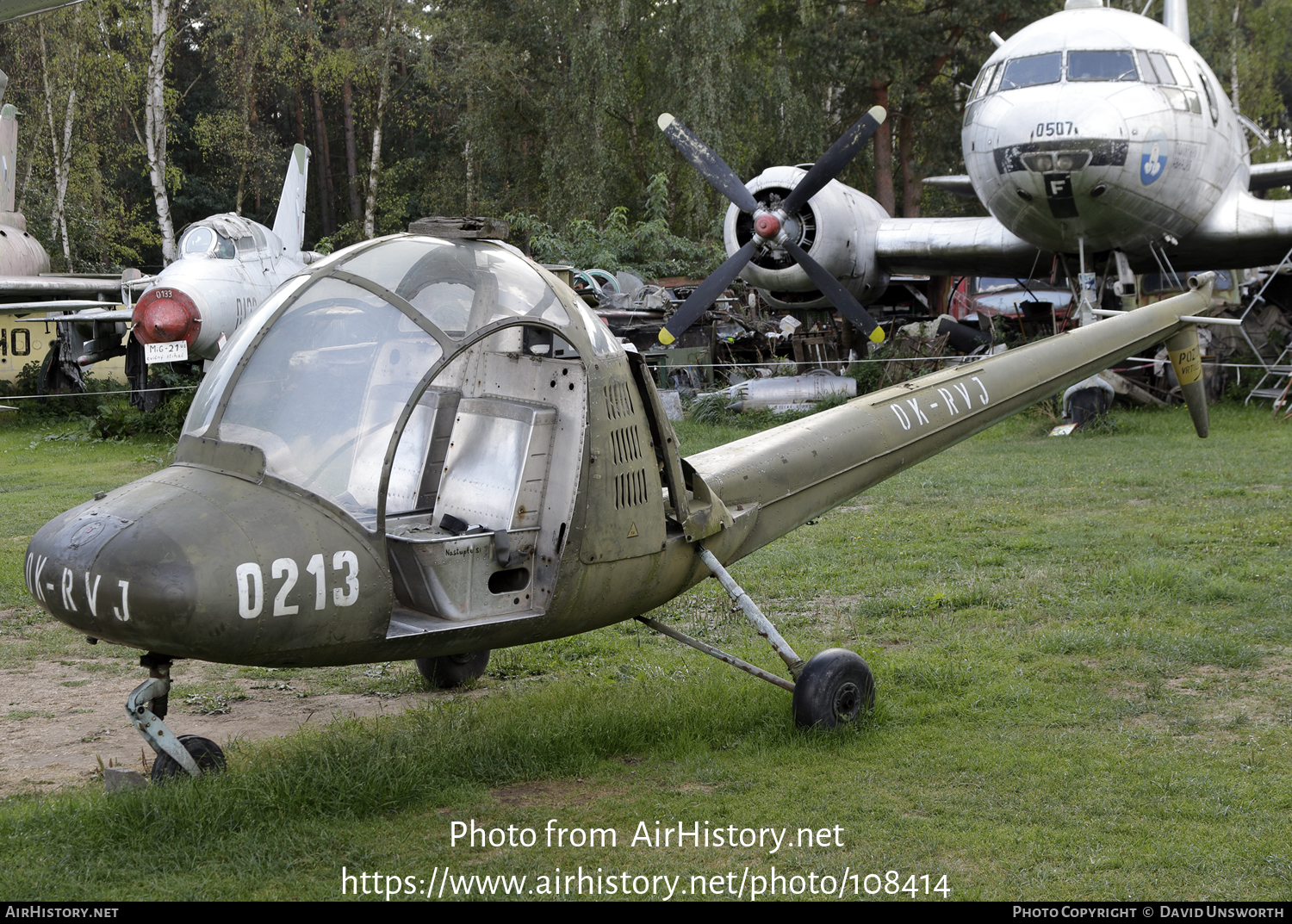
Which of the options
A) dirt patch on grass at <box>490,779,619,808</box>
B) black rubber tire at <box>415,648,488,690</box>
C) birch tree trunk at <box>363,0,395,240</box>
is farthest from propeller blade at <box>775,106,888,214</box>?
birch tree trunk at <box>363,0,395,240</box>

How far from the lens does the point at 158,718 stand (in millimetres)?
4133

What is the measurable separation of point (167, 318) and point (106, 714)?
1152 cm

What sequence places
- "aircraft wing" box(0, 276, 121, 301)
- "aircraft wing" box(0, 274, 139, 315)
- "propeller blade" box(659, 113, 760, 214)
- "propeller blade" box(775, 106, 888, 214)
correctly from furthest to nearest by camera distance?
"aircraft wing" box(0, 276, 121, 301) < "aircraft wing" box(0, 274, 139, 315) < "propeller blade" box(659, 113, 760, 214) < "propeller blade" box(775, 106, 888, 214)

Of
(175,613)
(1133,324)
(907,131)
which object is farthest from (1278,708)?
(907,131)

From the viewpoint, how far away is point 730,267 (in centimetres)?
1702

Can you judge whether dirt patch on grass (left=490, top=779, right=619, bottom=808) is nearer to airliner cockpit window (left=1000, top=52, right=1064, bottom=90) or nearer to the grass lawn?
the grass lawn

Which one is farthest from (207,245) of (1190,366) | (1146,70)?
(1190,366)

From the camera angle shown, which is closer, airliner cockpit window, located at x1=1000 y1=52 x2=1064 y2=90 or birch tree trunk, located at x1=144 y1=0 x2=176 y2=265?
airliner cockpit window, located at x1=1000 y1=52 x2=1064 y2=90

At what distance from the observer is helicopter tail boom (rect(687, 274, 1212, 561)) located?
5926 mm

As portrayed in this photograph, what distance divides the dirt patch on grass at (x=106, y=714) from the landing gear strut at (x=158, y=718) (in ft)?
2.67

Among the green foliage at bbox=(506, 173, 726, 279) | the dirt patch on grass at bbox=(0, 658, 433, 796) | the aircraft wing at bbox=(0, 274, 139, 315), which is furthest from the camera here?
the green foliage at bbox=(506, 173, 726, 279)

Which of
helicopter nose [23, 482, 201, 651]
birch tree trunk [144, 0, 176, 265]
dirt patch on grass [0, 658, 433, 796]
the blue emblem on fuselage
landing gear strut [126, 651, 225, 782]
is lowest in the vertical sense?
dirt patch on grass [0, 658, 433, 796]

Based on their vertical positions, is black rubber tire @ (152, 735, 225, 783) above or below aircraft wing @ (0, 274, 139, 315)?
below

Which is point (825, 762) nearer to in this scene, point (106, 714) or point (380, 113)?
point (106, 714)
